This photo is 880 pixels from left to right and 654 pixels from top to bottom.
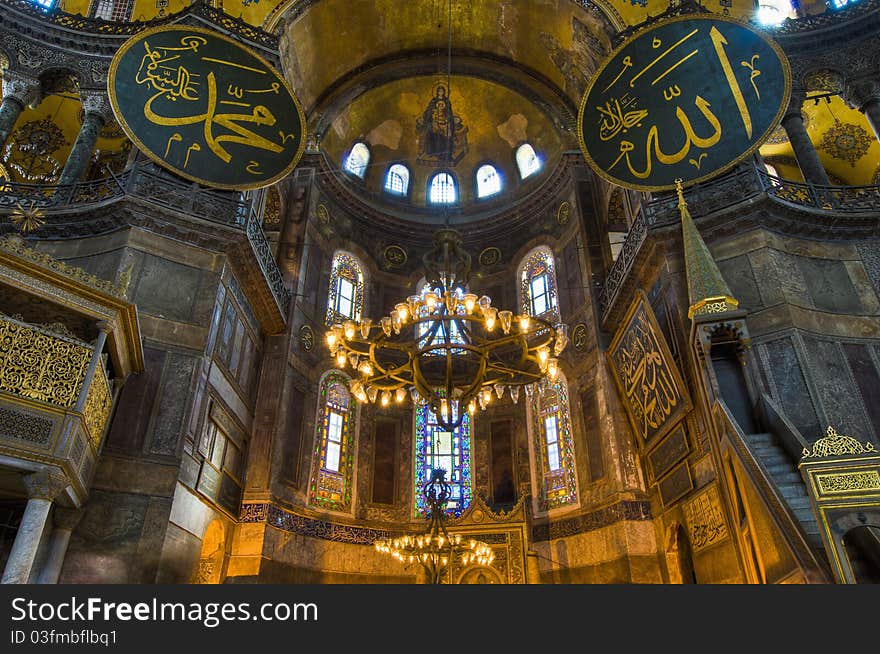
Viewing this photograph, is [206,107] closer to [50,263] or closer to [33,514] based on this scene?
[50,263]

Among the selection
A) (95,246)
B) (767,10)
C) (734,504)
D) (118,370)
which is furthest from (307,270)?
(767,10)

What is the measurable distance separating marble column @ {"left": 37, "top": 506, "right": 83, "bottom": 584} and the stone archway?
2452 millimetres

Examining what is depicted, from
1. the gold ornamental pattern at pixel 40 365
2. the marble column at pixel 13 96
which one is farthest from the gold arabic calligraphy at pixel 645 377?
the marble column at pixel 13 96

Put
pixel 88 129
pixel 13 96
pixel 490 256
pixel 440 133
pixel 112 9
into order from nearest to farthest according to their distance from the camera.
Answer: pixel 13 96 → pixel 88 129 → pixel 112 9 → pixel 490 256 → pixel 440 133

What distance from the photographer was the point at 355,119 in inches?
575

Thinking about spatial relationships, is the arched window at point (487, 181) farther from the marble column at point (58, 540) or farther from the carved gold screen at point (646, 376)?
the marble column at point (58, 540)

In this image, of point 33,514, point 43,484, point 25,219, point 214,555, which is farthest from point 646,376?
point 25,219

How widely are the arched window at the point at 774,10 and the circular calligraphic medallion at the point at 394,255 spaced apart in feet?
28.1

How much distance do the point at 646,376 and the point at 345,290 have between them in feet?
22.5

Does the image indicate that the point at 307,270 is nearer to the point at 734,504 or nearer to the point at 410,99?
the point at 410,99

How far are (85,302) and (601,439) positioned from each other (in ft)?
25.3

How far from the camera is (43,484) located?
17.8 feet

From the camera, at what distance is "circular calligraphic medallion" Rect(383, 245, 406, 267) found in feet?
46.5

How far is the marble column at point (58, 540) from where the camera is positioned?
6004 mm
